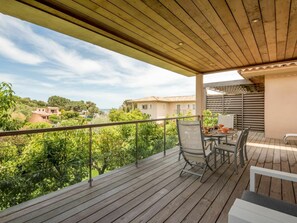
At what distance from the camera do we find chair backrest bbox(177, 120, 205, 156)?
301cm

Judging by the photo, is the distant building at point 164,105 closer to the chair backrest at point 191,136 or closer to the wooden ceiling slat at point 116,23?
the wooden ceiling slat at point 116,23

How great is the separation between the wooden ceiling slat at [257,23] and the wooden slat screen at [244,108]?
5.38 metres

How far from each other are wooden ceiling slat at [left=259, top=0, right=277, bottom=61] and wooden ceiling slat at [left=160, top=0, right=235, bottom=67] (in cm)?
94

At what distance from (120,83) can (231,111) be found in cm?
2558

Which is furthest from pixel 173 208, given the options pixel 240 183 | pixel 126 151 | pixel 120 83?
pixel 120 83

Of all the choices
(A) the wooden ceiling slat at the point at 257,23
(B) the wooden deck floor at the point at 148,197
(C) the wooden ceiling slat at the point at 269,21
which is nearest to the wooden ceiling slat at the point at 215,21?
(A) the wooden ceiling slat at the point at 257,23

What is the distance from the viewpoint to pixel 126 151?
13.5 feet

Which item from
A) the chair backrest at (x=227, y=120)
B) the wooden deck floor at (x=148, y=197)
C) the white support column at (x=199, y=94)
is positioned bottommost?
the wooden deck floor at (x=148, y=197)

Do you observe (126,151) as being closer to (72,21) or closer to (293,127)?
(72,21)

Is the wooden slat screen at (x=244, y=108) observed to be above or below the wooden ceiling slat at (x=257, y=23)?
below

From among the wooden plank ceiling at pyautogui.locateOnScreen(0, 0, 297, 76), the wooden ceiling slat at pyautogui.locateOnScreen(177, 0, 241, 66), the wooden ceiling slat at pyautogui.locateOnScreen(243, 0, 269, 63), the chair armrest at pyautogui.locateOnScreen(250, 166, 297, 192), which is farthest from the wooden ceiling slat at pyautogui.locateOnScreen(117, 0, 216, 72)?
the chair armrest at pyautogui.locateOnScreen(250, 166, 297, 192)

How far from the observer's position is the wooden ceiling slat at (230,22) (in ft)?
8.10

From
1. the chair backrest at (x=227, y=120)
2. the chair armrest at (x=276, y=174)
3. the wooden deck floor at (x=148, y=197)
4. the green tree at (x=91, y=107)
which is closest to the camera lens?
the chair armrest at (x=276, y=174)

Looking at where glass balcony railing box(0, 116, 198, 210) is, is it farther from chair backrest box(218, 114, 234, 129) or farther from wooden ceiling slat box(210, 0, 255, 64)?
chair backrest box(218, 114, 234, 129)
